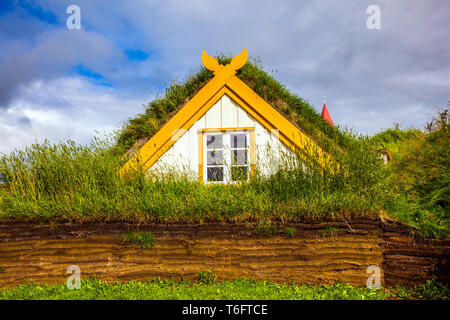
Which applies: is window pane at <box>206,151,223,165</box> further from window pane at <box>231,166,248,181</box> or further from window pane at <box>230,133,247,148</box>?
window pane at <box>231,166,248,181</box>

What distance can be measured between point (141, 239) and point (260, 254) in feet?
6.27

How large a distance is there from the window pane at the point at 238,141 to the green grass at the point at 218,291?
3.45 metres

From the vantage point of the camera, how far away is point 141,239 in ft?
18.1

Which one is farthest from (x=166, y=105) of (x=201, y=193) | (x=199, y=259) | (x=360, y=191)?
(x=360, y=191)

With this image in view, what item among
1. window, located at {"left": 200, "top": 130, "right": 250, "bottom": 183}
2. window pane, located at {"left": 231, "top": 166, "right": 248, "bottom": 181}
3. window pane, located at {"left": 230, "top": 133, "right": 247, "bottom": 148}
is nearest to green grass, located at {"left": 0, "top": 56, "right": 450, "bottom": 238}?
window pane, located at {"left": 231, "top": 166, "right": 248, "bottom": 181}

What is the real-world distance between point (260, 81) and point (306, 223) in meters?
4.24

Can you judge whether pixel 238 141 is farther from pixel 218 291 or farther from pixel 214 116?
pixel 218 291

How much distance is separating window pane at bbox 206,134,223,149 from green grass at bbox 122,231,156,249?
9.57 ft

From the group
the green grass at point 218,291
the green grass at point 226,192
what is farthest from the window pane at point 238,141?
the green grass at point 218,291

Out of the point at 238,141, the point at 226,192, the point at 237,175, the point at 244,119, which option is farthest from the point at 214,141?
the point at 226,192

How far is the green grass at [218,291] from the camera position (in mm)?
4672

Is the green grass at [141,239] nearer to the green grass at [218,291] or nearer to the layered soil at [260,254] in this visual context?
the layered soil at [260,254]

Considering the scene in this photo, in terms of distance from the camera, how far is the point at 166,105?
8.70 meters
